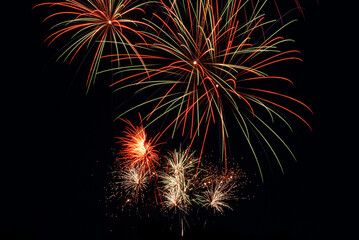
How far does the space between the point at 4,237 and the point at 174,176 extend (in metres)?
9.83

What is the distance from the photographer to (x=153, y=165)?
1677 centimetres

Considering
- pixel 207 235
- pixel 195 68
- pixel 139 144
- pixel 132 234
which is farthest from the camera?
pixel 132 234

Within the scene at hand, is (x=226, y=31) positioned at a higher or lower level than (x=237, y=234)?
higher

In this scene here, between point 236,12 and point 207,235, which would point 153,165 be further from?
point 236,12

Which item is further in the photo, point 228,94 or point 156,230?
point 228,94

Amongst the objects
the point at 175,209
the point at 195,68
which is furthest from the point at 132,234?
the point at 195,68

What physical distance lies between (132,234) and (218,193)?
22002 millimetres

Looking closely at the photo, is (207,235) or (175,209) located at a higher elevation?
(175,209)

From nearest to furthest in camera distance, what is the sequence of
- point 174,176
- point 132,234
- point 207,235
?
point 207,235 < point 174,176 < point 132,234

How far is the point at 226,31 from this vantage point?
36.7ft

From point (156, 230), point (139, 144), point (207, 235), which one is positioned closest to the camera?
point (156, 230)

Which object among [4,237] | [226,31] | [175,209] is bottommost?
[4,237]

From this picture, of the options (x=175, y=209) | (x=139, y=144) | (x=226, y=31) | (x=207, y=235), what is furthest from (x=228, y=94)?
(x=175, y=209)

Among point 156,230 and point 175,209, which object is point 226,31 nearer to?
point 156,230
